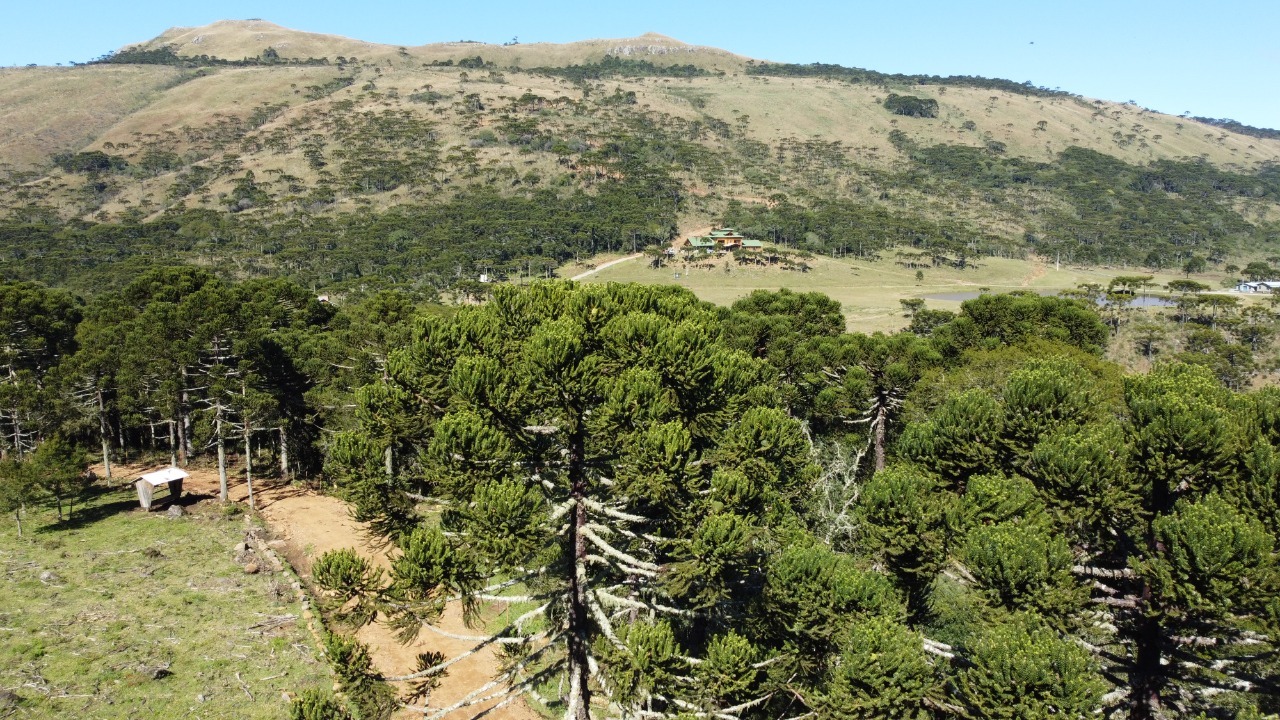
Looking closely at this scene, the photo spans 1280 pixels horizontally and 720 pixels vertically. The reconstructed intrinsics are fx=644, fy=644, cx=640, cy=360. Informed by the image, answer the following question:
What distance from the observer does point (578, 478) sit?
13828 millimetres

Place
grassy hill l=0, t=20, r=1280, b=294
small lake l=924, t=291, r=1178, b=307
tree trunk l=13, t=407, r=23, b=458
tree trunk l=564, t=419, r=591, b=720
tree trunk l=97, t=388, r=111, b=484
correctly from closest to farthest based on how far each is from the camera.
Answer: tree trunk l=564, t=419, r=591, b=720, tree trunk l=13, t=407, r=23, b=458, tree trunk l=97, t=388, r=111, b=484, small lake l=924, t=291, r=1178, b=307, grassy hill l=0, t=20, r=1280, b=294

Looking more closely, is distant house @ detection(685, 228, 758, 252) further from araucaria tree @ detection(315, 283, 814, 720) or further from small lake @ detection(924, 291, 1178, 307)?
araucaria tree @ detection(315, 283, 814, 720)

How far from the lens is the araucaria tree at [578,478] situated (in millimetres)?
11680

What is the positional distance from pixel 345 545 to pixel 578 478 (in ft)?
71.0

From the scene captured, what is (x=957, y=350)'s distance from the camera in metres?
36.0

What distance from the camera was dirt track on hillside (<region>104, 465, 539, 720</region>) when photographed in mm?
20250

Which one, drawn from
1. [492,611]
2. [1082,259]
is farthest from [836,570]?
[1082,259]

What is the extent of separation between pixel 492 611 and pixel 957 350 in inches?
1099

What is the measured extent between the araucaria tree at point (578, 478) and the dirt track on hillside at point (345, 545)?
60.1 inches

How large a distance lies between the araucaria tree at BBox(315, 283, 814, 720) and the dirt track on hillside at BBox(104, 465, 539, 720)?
1526mm

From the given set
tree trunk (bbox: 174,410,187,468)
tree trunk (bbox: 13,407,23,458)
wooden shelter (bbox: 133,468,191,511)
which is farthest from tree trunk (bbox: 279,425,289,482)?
tree trunk (bbox: 13,407,23,458)

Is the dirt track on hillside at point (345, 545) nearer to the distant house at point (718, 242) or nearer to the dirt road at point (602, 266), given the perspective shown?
the dirt road at point (602, 266)

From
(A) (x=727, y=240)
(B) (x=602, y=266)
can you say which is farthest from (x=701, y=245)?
(B) (x=602, y=266)

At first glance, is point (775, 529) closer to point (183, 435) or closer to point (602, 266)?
point (183, 435)
